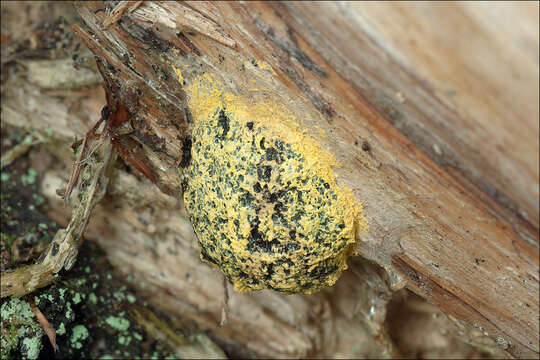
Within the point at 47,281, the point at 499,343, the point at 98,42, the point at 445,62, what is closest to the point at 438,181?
the point at 499,343

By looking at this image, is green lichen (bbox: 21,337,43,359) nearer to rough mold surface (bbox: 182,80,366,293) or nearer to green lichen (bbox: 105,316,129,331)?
green lichen (bbox: 105,316,129,331)

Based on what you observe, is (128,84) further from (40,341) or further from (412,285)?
(412,285)

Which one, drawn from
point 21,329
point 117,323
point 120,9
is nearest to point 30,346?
point 21,329

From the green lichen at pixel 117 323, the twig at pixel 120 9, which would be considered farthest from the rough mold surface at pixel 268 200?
the green lichen at pixel 117 323

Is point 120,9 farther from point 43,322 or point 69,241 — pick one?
point 43,322

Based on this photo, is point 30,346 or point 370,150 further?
point 30,346
